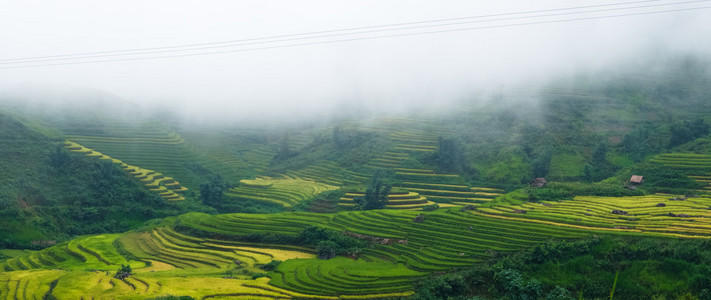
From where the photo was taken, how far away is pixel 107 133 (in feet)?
199

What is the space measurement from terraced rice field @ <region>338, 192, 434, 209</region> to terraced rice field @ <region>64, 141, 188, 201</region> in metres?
18.3

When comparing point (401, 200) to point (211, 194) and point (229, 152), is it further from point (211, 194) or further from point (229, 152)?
point (229, 152)

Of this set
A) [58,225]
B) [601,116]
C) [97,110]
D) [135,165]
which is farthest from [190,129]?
[601,116]

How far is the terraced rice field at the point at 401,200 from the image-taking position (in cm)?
4275

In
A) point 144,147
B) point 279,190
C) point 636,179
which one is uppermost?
point 144,147

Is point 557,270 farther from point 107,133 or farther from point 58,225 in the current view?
point 107,133

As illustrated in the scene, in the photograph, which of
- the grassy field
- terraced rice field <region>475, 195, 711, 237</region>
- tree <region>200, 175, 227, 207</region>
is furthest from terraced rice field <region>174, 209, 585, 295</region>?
tree <region>200, 175, 227, 207</region>

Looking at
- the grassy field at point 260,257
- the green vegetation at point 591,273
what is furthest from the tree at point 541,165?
the green vegetation at point 591,273

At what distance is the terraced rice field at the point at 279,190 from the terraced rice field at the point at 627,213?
19815 millimetres

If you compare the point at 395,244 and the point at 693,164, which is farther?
the point at 693,164

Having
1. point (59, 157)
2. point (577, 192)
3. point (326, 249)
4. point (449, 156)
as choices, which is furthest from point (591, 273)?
point (59, 157)

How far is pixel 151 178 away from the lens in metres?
51.9

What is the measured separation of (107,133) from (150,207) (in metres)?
18.5

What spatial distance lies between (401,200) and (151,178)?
2719 centimetres
